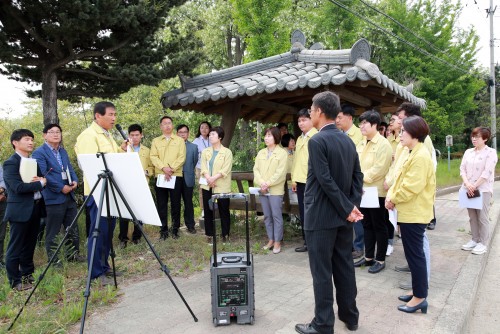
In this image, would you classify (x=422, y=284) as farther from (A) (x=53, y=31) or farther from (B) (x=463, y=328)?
(A) (x=53, y=31)

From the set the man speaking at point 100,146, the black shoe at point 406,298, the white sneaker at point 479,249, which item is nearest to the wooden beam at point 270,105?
the man speaking at point 100,146

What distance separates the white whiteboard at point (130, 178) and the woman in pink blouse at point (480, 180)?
16.1 feet

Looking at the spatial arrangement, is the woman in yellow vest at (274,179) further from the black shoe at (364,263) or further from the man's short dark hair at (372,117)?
the man's short dark hair at (372,117)

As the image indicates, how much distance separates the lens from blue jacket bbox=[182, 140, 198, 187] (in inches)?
258

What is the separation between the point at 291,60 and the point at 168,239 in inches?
155

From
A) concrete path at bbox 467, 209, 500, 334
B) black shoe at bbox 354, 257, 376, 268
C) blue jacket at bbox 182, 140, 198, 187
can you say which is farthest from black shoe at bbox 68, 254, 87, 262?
concrete path at bbox 467, 209, 500, 334

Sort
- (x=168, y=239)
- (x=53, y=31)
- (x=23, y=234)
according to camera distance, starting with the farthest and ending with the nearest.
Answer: (x=168, y=239) → (x=53, y=31) → (x=23, y=234)

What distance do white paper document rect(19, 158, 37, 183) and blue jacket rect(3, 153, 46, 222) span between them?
0.18ft

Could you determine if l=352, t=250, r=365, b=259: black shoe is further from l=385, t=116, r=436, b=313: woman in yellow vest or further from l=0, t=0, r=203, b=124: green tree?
l=0, t=0, r=203, b=124: green tree

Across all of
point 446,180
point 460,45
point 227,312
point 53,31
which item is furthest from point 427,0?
point 227,312

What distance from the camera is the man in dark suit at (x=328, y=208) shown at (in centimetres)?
296

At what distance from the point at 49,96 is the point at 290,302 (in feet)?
17.5

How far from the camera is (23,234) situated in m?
4.49

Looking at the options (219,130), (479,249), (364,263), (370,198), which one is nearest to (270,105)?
(219,130)
